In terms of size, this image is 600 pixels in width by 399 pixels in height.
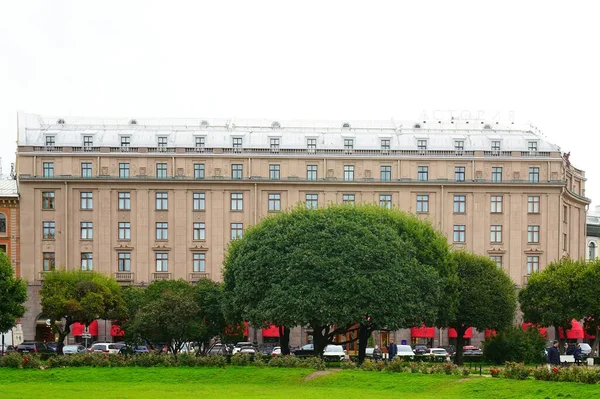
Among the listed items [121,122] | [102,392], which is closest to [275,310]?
[102,392]

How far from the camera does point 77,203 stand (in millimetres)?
111188

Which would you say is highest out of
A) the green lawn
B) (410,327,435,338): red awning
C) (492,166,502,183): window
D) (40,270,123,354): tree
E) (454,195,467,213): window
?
(492,166,502,183): window

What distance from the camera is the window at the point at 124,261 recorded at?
111012 mm

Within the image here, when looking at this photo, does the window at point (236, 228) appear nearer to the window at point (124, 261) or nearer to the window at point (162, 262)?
the window at point (162, 262)

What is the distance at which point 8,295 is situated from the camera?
276 ft

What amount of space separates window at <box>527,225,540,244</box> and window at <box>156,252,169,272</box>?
118ft

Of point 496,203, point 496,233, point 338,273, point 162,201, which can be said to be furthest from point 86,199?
point 338,273

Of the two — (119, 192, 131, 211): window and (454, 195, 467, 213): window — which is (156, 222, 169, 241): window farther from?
(454, 195, 467, 213): window

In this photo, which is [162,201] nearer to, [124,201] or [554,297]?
[124,201]

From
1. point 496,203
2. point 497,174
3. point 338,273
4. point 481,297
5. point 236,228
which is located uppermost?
point 497,174

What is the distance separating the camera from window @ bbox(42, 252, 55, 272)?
11025cm

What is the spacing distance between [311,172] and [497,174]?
18516 millimetres

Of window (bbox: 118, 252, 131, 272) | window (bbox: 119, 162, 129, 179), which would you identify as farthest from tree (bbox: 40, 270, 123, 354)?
window (bbox: 119, 162, 129, 179)

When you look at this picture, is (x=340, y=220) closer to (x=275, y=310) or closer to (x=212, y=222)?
(x=275, y=310)
